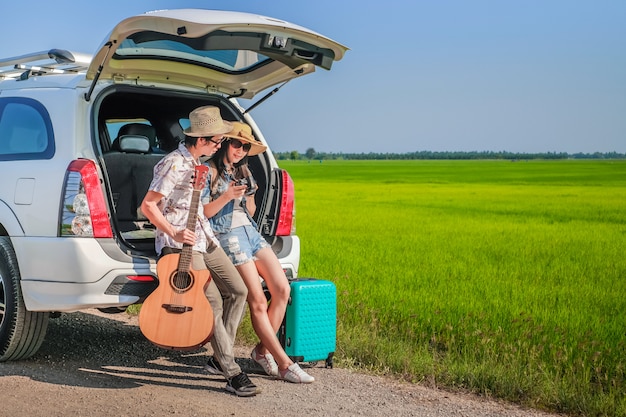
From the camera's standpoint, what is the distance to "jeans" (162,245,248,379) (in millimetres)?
5566

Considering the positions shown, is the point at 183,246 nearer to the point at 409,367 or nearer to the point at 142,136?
the point at 142,136

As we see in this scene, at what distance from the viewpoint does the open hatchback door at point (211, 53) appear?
5.20m

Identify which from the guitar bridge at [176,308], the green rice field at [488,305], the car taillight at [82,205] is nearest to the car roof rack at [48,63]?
the car taillight at [82,205]

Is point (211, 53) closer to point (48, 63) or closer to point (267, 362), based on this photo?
point (48, 63)

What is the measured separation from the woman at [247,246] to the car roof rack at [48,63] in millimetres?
1510

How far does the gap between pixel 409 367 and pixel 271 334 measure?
3.53ft

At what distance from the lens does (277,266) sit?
19.6 ft

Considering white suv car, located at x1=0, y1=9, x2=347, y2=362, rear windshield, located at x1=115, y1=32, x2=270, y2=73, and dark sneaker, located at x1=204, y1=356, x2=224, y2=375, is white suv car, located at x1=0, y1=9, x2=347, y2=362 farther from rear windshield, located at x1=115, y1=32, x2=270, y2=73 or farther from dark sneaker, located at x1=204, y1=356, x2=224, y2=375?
dark sneaker, located at x1=204, y1=356, x2=224, y2=375

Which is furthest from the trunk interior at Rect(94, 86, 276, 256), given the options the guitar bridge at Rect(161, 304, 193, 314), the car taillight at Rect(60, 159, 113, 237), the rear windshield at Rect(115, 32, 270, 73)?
the guitar bridge at Rect(161, 304, 193, 314)

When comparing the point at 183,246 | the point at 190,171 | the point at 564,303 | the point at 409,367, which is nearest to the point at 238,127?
the point at 190,171

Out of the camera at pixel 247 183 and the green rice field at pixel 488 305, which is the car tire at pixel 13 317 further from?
the green rice field at pixel 488 305

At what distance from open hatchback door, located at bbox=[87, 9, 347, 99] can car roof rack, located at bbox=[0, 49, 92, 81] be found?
0.52 m

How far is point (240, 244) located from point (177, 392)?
1.05 metres

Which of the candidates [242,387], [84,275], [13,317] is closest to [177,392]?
[242,387]
